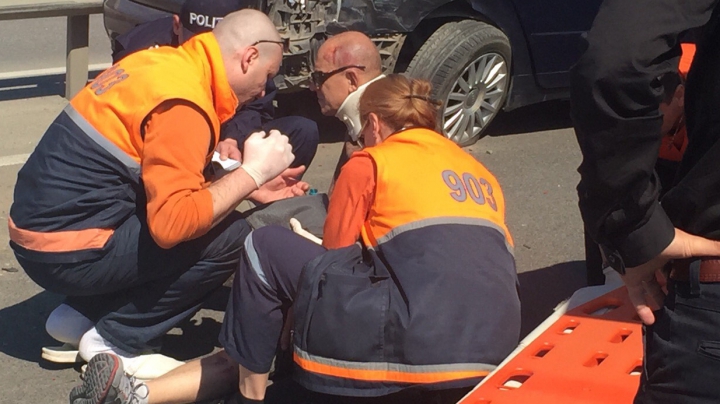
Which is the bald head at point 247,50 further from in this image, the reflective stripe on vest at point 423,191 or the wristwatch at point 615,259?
the wristwatch at point 615,259

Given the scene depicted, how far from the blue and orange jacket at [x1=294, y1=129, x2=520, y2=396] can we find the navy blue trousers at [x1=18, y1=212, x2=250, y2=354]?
2.08 feet

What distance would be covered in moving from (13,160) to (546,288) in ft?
10.7

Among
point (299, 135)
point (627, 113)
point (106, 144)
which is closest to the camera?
point (627, 113)

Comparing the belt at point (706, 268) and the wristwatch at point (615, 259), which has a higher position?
the belt at point (706, 268)

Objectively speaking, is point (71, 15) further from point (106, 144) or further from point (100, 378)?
point (100, 378)

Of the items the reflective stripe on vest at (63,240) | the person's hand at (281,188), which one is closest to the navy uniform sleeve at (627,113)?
the reflective stripe on vest at (63,240)

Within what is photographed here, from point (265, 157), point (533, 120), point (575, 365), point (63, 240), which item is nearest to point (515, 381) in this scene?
point (575, 365)

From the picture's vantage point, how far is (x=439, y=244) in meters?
2.68

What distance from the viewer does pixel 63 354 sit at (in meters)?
3.46

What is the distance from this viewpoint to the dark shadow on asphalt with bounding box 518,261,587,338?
395 centimetres

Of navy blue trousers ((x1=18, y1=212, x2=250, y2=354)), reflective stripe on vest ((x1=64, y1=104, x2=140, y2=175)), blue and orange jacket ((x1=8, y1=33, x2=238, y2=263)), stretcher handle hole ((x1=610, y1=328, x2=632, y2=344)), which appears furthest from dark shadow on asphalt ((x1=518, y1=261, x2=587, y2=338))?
reflective stripe on vest ((x1=64, y1=104, x2=140, y2=175))

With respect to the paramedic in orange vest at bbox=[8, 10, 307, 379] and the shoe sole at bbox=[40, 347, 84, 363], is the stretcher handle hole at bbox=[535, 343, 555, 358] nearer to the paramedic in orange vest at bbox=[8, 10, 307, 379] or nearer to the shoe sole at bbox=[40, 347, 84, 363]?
the paramedic in orange vest at bbox=[8, 10, 307, 379]

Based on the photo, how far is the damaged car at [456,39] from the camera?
17.5 feet

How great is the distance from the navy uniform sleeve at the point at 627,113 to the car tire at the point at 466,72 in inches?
159
